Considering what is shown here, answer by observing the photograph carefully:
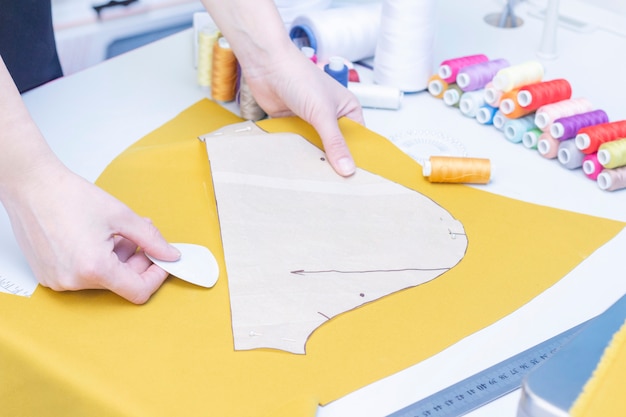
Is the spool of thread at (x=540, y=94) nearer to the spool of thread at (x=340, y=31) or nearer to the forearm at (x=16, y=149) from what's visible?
the spool of thread at (x=340, y=31)

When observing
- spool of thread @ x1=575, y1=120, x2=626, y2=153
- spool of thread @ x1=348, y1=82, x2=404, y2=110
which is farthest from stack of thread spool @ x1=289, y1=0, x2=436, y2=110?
spool of thread @ x1=575, y1=120, x2=626, y2=153

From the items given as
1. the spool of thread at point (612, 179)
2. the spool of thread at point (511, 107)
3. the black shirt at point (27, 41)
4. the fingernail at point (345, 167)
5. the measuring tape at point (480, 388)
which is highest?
the black shirt at point (27, 41)

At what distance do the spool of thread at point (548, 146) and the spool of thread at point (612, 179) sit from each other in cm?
9

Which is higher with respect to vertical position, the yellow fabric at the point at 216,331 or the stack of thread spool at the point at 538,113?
the stack of thread spool at the point at 538,113

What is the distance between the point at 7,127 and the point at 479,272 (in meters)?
0.62

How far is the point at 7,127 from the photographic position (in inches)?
34.8

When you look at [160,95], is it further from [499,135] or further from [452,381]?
[452,381]

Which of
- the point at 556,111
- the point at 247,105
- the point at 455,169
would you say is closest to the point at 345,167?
the point at 455,169

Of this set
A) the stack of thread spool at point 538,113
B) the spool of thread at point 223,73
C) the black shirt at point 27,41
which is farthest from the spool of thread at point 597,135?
the black shirt at point 27,41

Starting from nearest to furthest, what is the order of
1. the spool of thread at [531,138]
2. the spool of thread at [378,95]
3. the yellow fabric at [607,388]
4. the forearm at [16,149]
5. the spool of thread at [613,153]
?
the yellow fabric at [607,388]
the forearm at [16,149]
the spool of thread at [613,153]
the spool of thread at [531,138]
the spool of thread at [378,95]

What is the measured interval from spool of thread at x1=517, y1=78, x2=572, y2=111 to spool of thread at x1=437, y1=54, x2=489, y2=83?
5.7 inches

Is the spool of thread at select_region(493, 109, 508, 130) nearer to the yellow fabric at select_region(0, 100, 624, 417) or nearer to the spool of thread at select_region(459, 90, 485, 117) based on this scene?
the spool of thread at select_region(459, 90, 485, 117)

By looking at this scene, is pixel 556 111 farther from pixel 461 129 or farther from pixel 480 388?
pixel 480 388

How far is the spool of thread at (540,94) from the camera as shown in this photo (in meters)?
1.21
